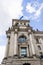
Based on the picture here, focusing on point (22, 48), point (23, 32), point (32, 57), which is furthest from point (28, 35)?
point (32, 57)

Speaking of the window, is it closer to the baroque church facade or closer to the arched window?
the baroque church facade

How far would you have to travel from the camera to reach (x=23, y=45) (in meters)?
50.9

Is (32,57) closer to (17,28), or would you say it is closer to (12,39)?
(12,39)

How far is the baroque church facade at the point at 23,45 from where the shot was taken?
43562mm

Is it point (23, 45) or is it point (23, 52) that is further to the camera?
point (23, 45)

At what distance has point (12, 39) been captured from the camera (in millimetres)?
52094

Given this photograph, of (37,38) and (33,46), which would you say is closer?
(33,46)

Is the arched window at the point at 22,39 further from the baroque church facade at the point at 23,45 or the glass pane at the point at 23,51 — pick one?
the glass pane at the point at 23,51

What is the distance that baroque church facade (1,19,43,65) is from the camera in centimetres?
4356

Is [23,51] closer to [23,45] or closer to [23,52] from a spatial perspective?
[23,52]

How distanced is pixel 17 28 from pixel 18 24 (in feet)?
19.3

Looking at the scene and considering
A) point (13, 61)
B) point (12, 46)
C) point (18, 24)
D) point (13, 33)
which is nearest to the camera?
point (13, 61)

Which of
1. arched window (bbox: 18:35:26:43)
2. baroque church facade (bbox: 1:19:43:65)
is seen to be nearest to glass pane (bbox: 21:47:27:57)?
baroque church facade (bbox: 1:19:43:65)

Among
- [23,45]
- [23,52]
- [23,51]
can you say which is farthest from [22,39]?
[23,52]
